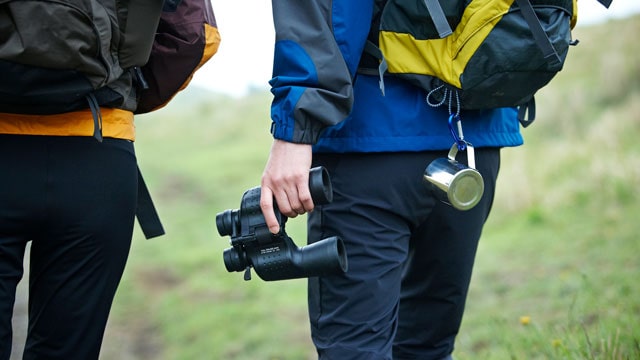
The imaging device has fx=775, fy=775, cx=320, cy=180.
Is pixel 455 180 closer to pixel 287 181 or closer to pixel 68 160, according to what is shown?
pixel 287 181

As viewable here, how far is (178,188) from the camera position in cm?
1418

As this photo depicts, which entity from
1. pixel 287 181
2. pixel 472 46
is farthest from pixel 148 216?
pixel 472 46

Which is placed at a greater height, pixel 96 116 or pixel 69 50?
pixel 69 50

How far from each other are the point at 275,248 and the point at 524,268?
4779mm

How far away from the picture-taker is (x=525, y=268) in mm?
6535

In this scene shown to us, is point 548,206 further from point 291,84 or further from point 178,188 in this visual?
point 178,188

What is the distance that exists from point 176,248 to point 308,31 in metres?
8.14

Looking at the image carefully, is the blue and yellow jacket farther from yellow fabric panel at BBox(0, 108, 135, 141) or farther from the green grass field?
the green grass field

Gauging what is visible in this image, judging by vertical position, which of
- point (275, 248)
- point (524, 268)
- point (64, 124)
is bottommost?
point (524, 268)

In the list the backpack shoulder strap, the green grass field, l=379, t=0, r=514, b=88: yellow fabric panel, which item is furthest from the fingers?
the green grass field

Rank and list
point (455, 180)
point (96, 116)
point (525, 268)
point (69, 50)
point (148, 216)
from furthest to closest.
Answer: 1. point (525, 268)
2. point (148, 216)
3. point (455, 180)
4. point (96, 116)
5. point (69, 50)

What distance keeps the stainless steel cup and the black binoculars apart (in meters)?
0.31

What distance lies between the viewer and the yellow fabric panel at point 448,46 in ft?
6.88

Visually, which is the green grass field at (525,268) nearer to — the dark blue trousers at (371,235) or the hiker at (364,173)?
the hiker at (364,173)
